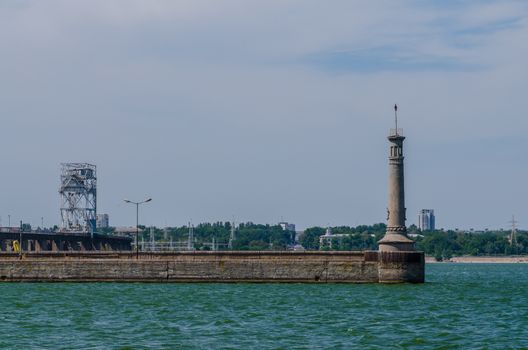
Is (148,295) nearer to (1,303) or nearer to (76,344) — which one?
(1,303)

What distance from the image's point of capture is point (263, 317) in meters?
59.9

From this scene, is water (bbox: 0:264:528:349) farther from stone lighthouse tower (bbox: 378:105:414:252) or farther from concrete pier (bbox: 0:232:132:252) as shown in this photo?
concrete pier (bbox: 0:232:132:252)

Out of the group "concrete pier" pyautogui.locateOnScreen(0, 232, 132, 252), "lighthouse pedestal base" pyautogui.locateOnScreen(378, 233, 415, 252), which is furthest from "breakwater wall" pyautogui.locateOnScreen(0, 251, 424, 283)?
"concrete pier" pyautogui.locateOnScreen(0, 232, 132, 252)

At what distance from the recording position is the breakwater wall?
8606cm

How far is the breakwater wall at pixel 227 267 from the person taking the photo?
8606 centimetres

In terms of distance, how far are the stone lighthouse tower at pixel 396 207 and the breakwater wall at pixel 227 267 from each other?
0.73 meters

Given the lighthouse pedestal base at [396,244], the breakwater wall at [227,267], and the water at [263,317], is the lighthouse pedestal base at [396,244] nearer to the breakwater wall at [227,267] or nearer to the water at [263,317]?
the breakwater wall at [227,267]

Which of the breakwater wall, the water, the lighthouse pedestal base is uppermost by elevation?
the lighthouse pedestal base

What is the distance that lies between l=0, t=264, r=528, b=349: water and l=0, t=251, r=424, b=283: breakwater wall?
165 cm

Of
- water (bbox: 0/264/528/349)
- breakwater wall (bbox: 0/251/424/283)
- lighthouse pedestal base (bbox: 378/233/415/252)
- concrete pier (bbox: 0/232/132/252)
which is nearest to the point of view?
water (bbox: 0/264/528/349)

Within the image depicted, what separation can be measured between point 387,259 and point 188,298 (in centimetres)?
1745

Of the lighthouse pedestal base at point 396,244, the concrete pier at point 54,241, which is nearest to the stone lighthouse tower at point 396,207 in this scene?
the lighthouse pedestal base at point 396,244

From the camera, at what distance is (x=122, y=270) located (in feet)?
307

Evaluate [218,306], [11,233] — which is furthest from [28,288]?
[11,233]
